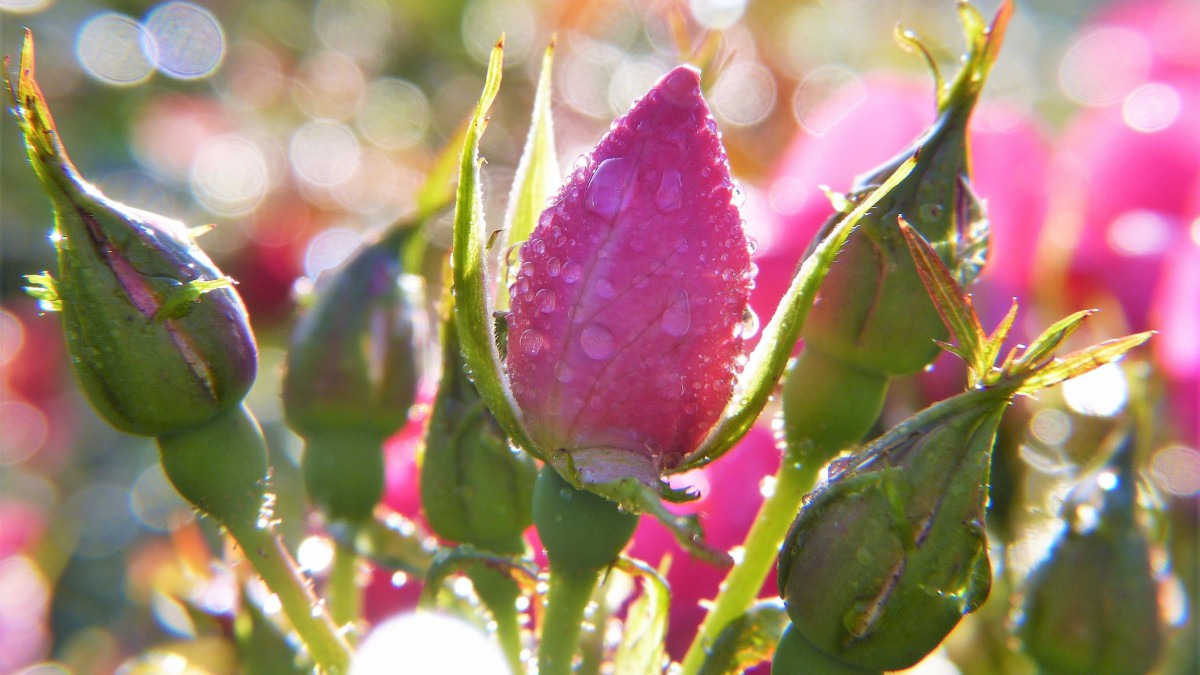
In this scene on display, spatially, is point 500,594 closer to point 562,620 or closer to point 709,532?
point 562,620

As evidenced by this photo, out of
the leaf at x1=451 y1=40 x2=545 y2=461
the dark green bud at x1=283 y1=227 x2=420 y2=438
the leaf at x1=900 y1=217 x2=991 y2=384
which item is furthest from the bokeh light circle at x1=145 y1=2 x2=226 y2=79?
the leaf at x1=900 y1=217 x2=991 y2=384

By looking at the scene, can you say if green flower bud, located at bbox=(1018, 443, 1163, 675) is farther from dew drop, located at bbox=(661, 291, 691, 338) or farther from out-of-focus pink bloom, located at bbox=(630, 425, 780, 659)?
dew drop, located at bbox=(661, 291, 691, 338)

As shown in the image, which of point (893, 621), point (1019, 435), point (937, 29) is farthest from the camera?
point (937, 29)

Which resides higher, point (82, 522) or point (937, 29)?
point (937, 29)

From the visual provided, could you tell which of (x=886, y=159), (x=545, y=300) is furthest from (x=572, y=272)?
(x=886, y=159)

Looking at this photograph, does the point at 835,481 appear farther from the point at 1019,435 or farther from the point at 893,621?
the point at 1019,435

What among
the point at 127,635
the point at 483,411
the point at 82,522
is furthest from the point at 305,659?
the point at 82,522
